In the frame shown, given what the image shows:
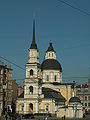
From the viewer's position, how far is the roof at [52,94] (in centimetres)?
7656

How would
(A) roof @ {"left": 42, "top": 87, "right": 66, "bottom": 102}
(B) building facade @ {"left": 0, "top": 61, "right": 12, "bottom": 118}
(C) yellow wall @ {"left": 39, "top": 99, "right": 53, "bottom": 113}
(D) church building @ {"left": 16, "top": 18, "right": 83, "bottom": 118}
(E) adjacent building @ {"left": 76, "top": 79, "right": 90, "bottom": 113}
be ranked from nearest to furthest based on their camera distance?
(B) building facade @ {"left": 0, "top": 61, "right": 12, "bottom": 118} < (D) church building @ {"left": 16, "top": 18, "right": 83, "bottom": 118} < (C) yellow wall @ {"left": 39, "top": 99, "right": 53, "bottom": 113} < (A) roof @ {"left": 42, "top": 87, "right": 66, "bottom": 102} < (E) adjacent building @ {"left": 76, "top": 79, "right": 90, "bottom": 113}

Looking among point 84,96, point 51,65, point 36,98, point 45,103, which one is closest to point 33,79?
point 36,98

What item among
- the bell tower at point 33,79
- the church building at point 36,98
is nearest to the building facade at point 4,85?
the church building at point 36,98

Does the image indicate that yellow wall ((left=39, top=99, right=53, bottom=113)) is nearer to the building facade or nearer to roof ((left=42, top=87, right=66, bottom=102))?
roof ((left=42, top=87, right=66, bottom=102))

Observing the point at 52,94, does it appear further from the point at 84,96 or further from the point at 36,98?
the point at 84,96

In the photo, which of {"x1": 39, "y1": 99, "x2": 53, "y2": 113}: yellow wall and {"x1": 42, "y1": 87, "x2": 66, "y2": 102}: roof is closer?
{"x1": 39, "y1": 99, "x2": 53, "y2": 113}: yellow wall

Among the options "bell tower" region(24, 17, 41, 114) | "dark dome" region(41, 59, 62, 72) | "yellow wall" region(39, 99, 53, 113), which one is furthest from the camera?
"dark dome" region(41, 59, 62, 72)

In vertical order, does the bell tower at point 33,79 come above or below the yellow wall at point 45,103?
above

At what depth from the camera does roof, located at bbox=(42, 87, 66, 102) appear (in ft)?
251

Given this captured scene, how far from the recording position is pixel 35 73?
72750mm

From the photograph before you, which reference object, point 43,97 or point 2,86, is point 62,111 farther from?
point 2,86

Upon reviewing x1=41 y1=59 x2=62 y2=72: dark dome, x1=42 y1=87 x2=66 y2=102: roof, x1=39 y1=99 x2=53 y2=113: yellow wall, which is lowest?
x1=39 y1=99 x2=53 y2=113: yellow wall

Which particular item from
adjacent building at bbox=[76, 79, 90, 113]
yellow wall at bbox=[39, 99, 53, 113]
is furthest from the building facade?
adjacent building at bbox=[76, 79, 90, 113]

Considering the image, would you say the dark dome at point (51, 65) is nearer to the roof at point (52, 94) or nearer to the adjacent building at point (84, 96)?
the roof at point (52, 94)
